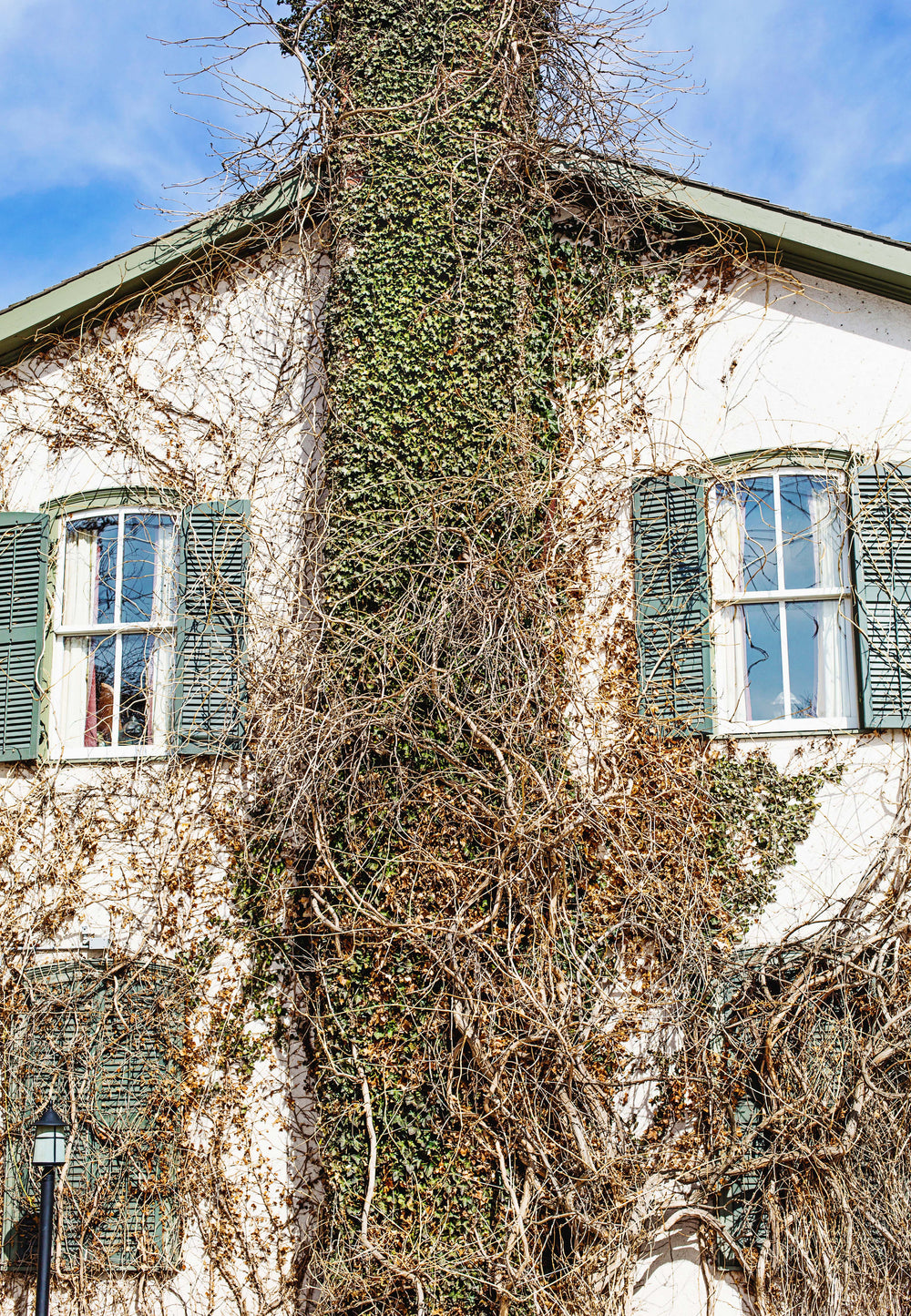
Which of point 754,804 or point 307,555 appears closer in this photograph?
point 754,804

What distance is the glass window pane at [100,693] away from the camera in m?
7.10

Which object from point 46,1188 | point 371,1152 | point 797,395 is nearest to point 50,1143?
point 46,1188

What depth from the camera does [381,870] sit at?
601 cm

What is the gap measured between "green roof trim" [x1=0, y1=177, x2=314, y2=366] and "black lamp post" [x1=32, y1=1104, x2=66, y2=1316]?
561 cm

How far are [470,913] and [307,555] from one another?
274 centimetres

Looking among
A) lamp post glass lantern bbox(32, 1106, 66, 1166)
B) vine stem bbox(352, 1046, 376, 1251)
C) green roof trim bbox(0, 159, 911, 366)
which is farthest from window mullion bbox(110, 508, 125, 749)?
vine stem bbox(352, 1046, 376, 1251)

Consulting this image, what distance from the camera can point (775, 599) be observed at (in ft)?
21.6

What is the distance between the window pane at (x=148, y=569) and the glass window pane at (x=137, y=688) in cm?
20

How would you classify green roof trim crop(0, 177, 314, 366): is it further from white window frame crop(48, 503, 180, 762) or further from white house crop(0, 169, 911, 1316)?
white window frame crop(48, 503, 180, 762)

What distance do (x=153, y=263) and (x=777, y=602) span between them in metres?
5.22

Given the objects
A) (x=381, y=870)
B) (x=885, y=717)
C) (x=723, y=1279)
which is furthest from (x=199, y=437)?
(x=723, y=1279)

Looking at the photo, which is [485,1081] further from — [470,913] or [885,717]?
[885,717]

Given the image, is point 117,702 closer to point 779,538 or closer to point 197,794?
point 197,794

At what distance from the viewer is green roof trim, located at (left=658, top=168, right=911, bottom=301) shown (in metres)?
6.57
